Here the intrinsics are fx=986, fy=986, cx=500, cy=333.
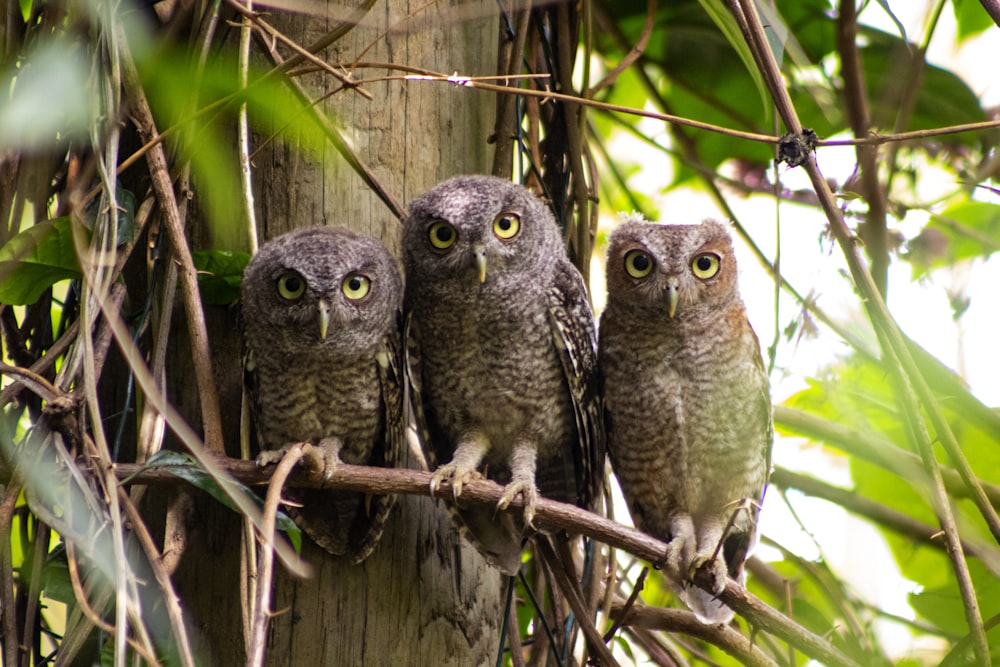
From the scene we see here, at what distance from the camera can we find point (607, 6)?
3.10 meters

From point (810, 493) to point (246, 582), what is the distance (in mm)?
1883

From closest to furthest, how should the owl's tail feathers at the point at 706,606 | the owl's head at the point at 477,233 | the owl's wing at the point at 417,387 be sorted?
the owl's head at the point at 477,233 < the owl's tail feathers at the point at 706,606 < the owl's wing at the point at 417,387

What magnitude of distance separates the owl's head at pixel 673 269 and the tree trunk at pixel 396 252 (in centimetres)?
44

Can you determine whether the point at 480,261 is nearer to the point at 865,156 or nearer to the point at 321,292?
the point at 321,292

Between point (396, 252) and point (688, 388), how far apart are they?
0.79 m

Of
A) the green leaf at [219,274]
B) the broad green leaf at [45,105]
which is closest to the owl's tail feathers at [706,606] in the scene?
the green leaf at [219,274]

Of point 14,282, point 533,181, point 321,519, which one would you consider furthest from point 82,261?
point 533,181

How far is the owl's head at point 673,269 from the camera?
2416 millimetres

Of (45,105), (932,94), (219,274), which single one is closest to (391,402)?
(219,274)

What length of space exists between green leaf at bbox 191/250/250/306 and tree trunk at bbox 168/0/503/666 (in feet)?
0.36

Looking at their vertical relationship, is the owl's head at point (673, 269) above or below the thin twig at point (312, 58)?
below

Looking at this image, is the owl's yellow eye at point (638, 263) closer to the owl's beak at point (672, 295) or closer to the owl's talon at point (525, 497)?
the owl's beak at point (672, 295)

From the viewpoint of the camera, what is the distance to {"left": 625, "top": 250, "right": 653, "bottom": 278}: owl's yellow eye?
2.44m

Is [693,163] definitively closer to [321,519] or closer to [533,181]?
[533,181]
